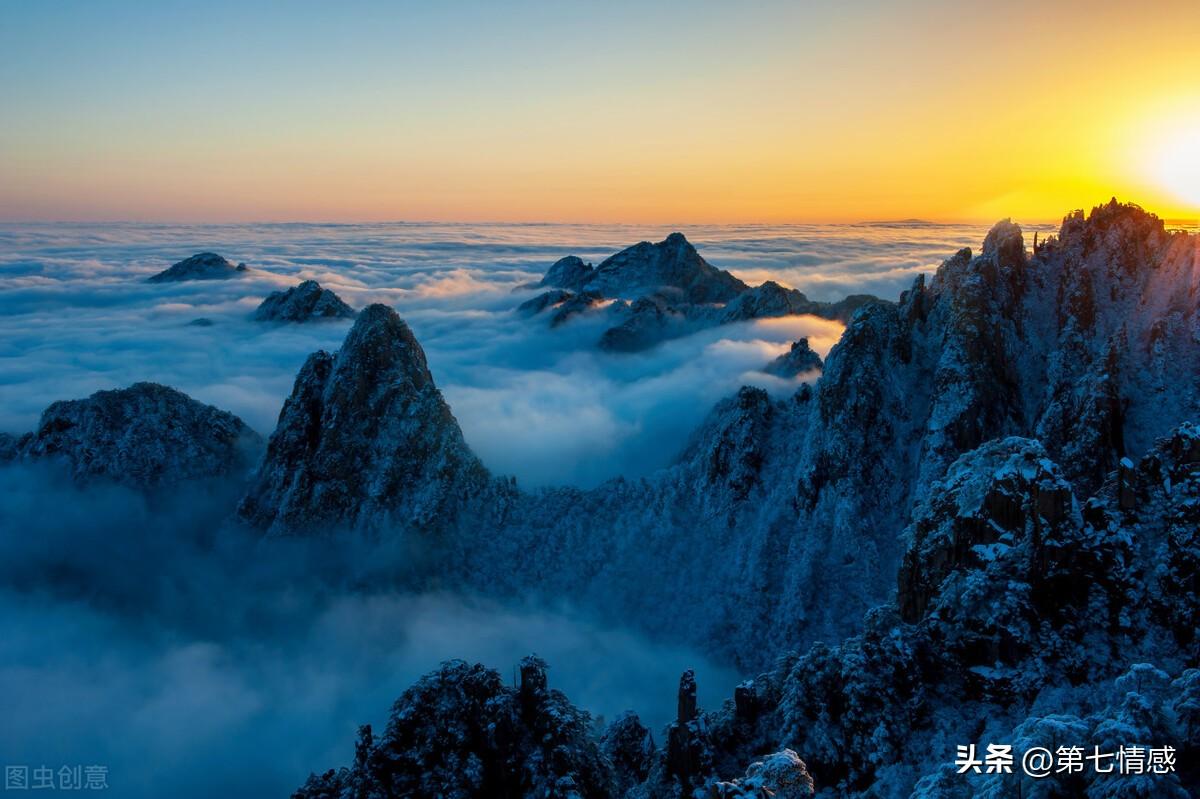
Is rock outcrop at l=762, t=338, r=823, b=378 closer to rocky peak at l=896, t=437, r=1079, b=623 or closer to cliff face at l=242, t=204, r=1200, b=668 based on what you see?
cliff face at l=242, t=204, r=1200, b=668

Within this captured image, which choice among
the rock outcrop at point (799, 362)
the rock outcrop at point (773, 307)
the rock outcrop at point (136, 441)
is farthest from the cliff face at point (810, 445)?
the rock outcrop at point (773, 307)

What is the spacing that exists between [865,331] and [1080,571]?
40538 mm

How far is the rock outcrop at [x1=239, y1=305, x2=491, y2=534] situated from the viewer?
8381 cm

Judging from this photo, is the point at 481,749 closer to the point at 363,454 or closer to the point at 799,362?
the point at 363,454

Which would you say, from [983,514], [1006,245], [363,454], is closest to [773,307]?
[1006,245]

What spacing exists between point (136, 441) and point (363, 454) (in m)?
29.5

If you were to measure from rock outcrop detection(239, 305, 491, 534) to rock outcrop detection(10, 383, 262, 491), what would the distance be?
9.99 meters

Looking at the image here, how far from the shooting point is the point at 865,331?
7319cm

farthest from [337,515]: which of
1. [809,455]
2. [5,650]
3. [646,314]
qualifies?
[646,314]

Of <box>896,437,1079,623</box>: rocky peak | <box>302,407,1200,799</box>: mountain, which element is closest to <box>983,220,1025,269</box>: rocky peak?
<box>896,437,1079,623</box>: rocky peak

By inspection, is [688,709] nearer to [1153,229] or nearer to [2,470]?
[1153,229]

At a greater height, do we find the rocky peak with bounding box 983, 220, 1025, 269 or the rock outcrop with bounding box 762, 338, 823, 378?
the rocky peak with bounding box 983, 220, 1025, 269

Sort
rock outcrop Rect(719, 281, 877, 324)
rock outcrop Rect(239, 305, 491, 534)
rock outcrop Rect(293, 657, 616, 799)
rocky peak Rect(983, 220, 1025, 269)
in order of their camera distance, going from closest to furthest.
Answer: rock outcrop Rect(293, 657, 616, 799) < rocky peak Rect(983, 220, 1025, 269) < rock outcrop Rect(239, 305, 491, 534) < rock outcrop Rect(719, 281, 877, 324)

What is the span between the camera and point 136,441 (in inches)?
3570
